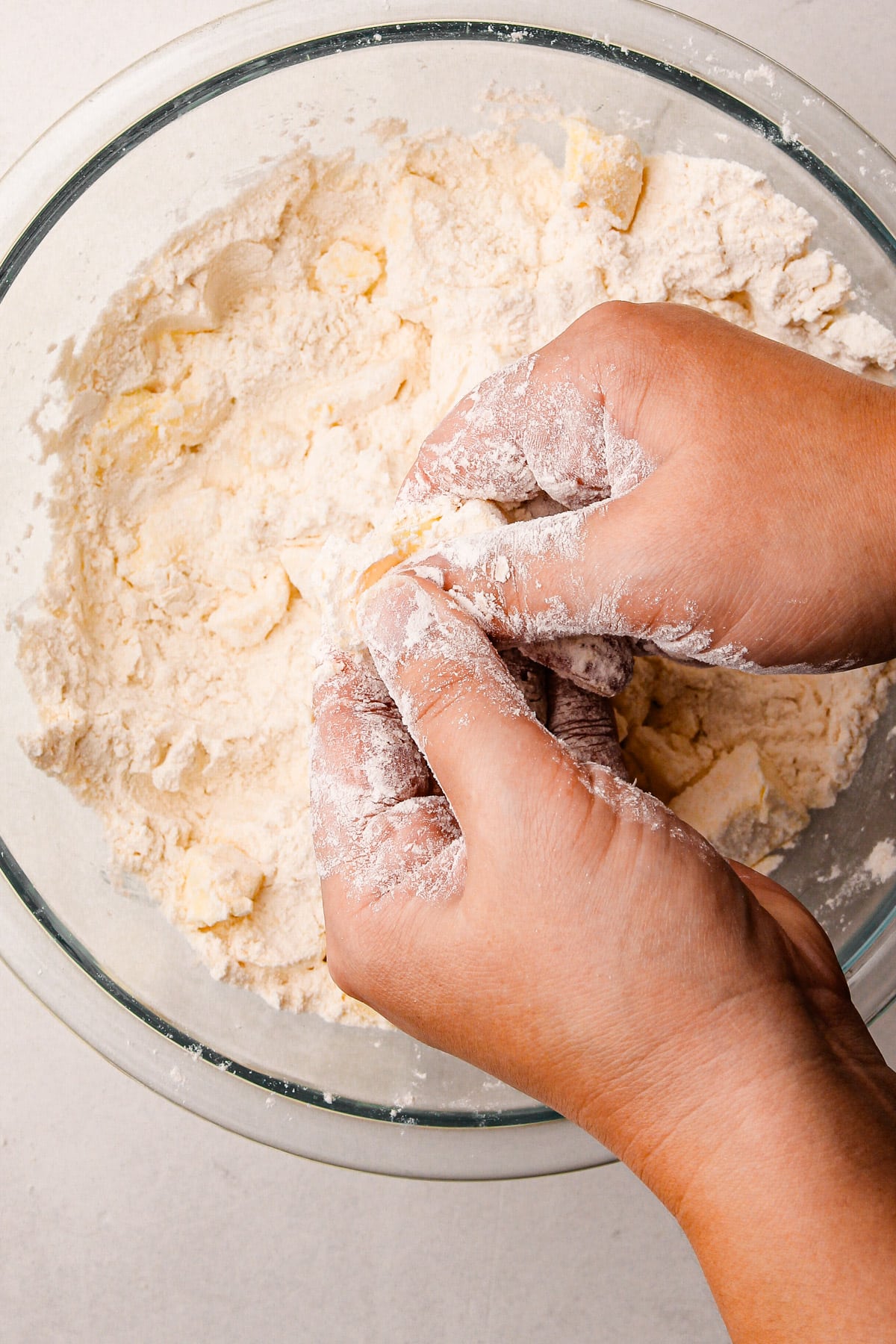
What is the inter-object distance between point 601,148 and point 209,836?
2.67ft

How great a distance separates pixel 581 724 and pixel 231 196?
Answer: 0.66 m

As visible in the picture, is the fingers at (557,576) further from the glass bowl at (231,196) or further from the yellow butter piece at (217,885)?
the glass bowl at (231,196)

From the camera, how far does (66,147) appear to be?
0.94 meters

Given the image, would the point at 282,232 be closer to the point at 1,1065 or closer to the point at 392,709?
the point at 392,709

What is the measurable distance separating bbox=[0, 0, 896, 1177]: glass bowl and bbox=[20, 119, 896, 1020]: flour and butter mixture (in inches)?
1.3

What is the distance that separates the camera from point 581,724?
864 millimetres

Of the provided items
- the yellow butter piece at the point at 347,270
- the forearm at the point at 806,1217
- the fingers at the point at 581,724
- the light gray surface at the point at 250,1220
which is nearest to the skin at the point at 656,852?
the forearm at the point at 806,1217

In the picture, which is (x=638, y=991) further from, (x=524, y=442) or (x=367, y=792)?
(x=524, y=442)

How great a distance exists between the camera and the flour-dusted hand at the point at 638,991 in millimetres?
567

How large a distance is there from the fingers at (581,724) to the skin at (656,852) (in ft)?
0.44

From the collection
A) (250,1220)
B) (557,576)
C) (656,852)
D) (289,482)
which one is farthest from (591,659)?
(250,1220)

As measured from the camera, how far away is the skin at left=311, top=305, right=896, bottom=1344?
58 centimetres

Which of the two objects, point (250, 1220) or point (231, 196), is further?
point (250, 1220)

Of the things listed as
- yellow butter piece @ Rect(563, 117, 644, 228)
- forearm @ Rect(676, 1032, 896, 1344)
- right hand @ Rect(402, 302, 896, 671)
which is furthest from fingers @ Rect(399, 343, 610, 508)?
forearm @ Rect(676, 1032, 896, 1344)
